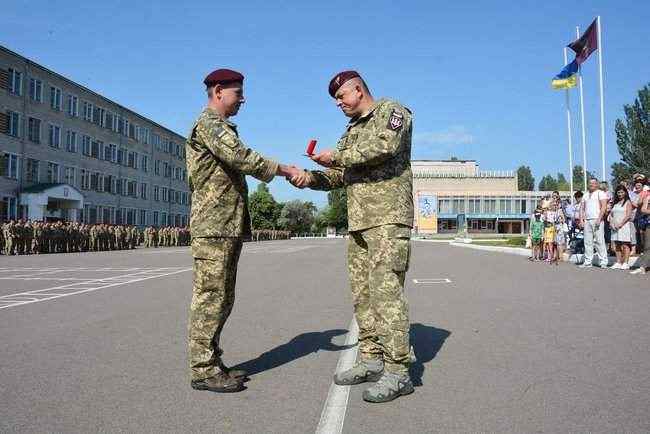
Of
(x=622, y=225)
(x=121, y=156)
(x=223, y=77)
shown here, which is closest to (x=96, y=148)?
(x=121, y=156)

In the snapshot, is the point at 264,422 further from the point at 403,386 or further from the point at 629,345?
the point at 629,345

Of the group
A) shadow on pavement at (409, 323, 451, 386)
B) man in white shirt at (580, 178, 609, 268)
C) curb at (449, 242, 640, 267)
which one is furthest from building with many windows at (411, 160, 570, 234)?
shadow on pavement at (409, 323, 451, 386)

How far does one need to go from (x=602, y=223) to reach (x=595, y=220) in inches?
7.7

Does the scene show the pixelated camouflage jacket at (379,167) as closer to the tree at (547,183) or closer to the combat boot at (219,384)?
the combat boot at (219,384)

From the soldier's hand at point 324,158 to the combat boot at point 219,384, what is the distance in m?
1.65

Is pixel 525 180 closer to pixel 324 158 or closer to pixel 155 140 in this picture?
pixel 155 140

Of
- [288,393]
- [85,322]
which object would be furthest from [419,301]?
[288,393]

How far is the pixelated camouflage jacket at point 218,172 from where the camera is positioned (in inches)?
158

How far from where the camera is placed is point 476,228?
103250mm

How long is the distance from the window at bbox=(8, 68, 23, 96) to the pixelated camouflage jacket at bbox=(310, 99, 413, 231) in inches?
1749

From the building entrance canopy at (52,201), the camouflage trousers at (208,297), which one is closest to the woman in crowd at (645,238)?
the camouflage trousers at (208,297)

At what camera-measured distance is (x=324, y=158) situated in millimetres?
4301

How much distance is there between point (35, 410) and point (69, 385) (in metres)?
0.54

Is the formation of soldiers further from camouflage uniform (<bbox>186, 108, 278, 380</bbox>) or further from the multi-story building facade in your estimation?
camouflage uniform (<bbox>186, 108, 278, 380</bbox>)
